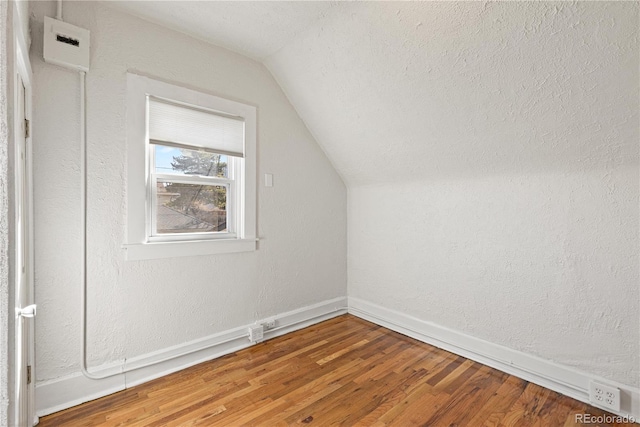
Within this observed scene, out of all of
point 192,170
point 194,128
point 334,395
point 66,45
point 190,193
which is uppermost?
point 66,45

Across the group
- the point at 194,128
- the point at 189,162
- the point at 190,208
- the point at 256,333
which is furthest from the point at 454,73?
the point at 256,333

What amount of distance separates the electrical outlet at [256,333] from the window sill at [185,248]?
0.65 meters

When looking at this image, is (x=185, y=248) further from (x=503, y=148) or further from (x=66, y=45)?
(x=503, y=148)

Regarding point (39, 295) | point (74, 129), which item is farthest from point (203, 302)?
point (74, 129)

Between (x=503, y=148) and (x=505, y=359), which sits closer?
(x=503, y=148)

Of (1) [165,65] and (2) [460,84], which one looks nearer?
(2) [460,84]

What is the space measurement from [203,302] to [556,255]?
8.29 feet

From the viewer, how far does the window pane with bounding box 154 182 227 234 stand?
2219mm

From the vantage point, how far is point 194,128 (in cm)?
230

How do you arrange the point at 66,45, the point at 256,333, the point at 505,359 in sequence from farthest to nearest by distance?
the point at 256,333, the point at 505,359, the point at 66,45

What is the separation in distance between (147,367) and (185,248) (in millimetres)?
839

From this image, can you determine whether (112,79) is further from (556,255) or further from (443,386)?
(556,255)

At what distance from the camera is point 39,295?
5.67 feet

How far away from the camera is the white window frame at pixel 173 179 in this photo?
6.61 feet
